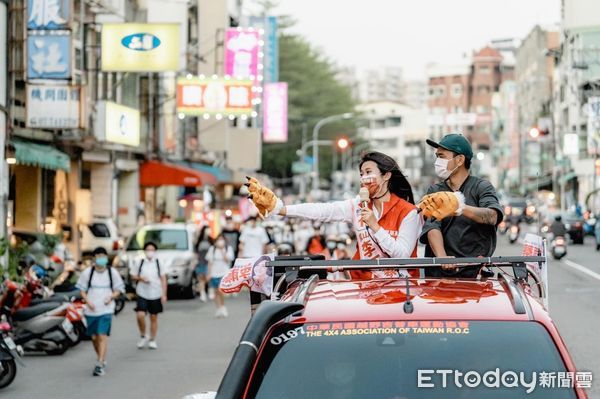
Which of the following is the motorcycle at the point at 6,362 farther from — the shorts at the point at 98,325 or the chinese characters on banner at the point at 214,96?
the chinese characters on banner at the point at 214,96

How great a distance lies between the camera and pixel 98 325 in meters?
17.0

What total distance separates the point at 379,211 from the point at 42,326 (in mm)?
11314

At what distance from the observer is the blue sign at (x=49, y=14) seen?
26080 mm

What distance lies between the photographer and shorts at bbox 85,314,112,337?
55.8ft

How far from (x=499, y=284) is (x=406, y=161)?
187166 mm

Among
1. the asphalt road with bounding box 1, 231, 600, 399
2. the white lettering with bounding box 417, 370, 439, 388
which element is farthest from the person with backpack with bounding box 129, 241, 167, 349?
the white lettering with bounding box 417, 370, 439, 388

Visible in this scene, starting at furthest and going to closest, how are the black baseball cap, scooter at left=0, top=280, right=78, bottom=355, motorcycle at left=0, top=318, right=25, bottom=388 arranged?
scooter at left=0, top=280, right=78, bottom=355 < motorcycle at left=0, top=318, right=25, bottom=388 < the black baseball cap

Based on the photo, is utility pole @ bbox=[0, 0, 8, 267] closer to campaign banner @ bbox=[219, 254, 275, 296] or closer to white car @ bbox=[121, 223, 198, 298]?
white car @ bbox=[121, 223, 198, 298]

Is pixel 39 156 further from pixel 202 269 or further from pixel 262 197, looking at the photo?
pixel 262 197

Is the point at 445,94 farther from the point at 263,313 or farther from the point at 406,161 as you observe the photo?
the point at 263,313

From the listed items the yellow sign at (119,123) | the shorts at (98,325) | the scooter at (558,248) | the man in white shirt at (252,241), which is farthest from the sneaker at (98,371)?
the scooter at (558,248)

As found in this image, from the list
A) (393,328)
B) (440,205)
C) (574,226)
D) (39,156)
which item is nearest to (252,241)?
(39,156)

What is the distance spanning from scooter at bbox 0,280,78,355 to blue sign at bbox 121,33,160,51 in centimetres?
1459

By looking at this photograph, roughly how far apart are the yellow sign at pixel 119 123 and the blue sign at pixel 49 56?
5.82m
